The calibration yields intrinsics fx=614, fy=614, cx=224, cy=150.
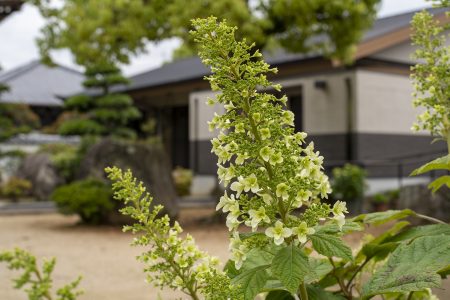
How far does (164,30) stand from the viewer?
34.8ft

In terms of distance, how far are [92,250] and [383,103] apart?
25.8 ft

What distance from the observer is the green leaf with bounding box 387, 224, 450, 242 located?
5.17 feet

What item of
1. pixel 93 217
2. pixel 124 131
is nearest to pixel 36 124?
pixel 124 131

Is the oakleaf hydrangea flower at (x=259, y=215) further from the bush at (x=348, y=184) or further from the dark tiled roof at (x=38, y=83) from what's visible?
the dark tiled roof at (x=38, y=83)

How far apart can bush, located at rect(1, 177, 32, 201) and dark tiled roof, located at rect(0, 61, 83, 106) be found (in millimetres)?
10815

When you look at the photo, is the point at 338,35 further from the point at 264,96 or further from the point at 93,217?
the point at 264,96

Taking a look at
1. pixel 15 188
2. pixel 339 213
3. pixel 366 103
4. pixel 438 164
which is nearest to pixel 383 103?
pixel 366 103

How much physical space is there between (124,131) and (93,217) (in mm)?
6612

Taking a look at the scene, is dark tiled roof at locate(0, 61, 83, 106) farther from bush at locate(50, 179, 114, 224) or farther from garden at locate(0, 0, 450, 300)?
bush at locate(50, 179, 114, 224)

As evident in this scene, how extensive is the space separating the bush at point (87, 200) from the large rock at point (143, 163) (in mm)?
503

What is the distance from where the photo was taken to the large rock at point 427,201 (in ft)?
26.8

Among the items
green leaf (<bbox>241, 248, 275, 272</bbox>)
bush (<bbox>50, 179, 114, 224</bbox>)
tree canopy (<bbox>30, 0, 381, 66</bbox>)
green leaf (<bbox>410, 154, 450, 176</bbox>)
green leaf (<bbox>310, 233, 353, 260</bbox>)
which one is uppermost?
tree canopy (<bbox>30, 0, 381, 66</bbox>)

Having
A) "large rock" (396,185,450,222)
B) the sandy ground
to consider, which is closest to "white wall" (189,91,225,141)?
the sandy ground

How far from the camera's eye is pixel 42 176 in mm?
19266
